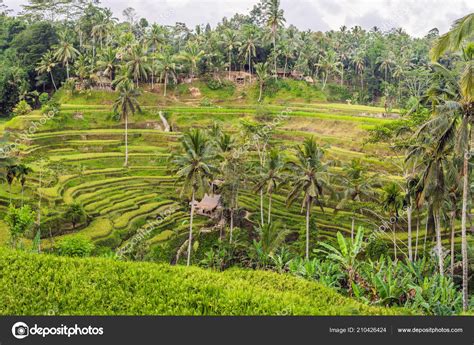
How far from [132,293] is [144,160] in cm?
2727

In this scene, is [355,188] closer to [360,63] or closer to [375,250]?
[375,250]

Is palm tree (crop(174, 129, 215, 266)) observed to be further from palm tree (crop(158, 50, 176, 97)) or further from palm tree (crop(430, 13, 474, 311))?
palm tree (crop(158, 50, 176, 97))

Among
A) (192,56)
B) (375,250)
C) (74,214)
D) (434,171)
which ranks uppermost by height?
(192,56)

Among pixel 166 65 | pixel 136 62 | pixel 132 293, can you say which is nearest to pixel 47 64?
pixel 136 62

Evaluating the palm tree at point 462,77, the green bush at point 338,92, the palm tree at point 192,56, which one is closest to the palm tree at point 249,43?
the palm tree at point 192,56

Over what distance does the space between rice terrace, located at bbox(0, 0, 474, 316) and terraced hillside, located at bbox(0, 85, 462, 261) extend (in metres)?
0.16

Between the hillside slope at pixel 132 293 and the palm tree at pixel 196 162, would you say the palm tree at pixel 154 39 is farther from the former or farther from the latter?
the hillside slope at pixel 132 293

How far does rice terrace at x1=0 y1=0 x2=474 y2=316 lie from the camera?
811 cm

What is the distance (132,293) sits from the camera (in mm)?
7383

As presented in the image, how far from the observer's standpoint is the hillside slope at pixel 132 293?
691 cm

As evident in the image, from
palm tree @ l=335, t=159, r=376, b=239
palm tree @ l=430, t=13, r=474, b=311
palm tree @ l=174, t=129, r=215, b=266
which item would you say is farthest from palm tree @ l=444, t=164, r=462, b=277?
palm tree @ l=174, t=129, r=215, b=266

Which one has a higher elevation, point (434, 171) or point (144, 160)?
point (434, 171)
